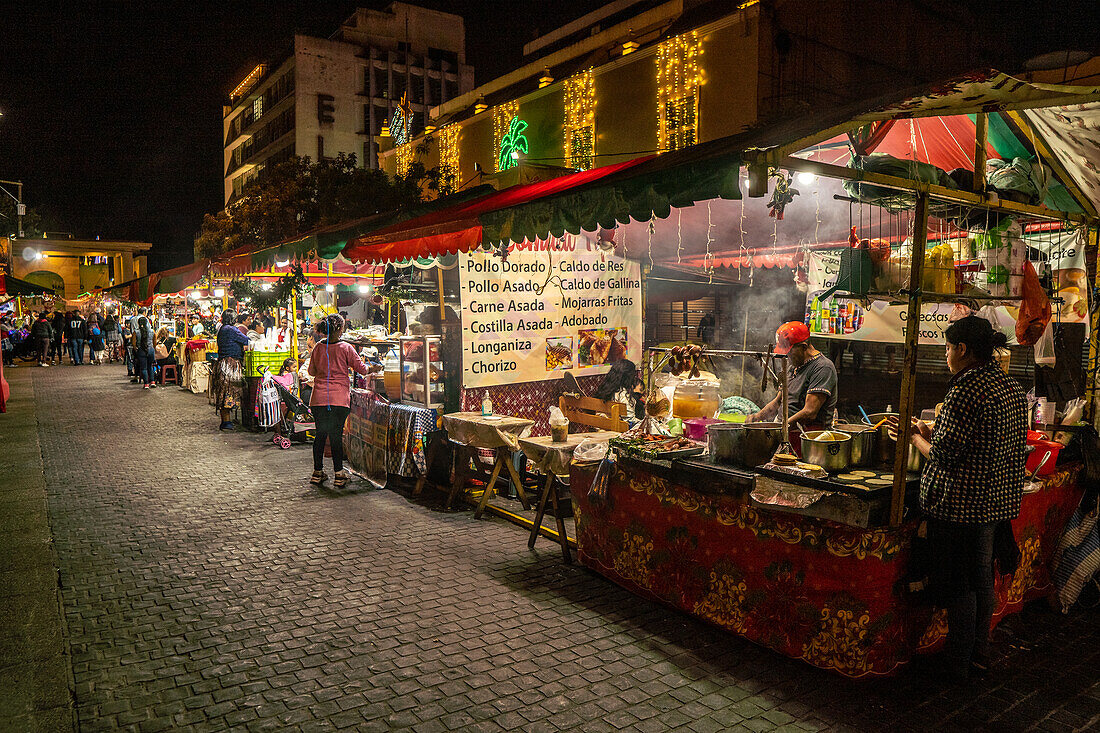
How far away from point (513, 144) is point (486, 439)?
712 inches

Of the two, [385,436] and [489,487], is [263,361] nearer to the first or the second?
[385,436]

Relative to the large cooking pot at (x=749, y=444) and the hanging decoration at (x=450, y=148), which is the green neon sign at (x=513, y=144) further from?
the large cooking pot at (x=749, y=444)

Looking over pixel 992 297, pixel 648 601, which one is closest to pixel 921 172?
pixel 992 297

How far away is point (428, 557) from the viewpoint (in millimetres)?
5812

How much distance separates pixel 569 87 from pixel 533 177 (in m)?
14.3

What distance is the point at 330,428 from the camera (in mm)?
8266

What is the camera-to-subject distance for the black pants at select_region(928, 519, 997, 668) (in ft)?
11.8

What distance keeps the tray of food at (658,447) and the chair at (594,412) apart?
1434 mm

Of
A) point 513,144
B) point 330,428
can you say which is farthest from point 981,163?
point 513,144

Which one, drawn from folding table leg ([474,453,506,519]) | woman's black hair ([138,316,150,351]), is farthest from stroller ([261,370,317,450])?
woman's black hair ([138,316,150,351])

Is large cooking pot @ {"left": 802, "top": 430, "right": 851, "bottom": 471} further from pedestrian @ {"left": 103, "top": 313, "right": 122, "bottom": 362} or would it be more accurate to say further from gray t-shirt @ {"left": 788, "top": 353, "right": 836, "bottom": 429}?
pedestrian @ {"left": 103, "top": 313, "right": 122, "bottom": 362}

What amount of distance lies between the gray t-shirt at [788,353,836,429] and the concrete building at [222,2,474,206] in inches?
1809

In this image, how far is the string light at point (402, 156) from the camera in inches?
1120

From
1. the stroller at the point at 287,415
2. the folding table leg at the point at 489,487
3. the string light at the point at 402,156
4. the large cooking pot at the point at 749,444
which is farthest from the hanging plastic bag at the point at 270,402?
the string light at the point at 402,156
